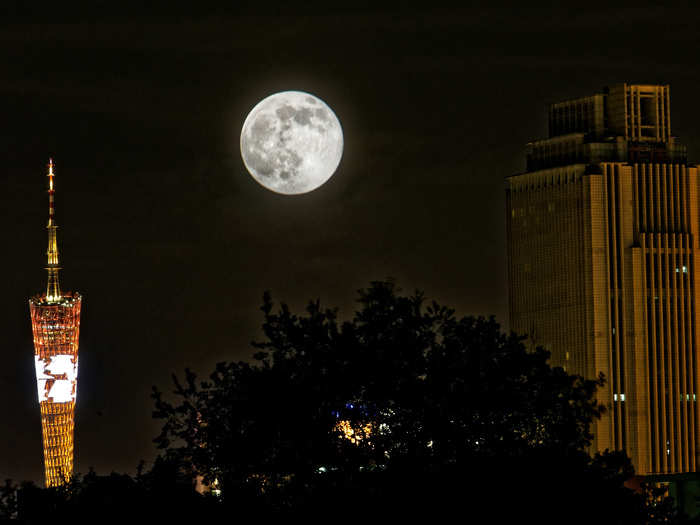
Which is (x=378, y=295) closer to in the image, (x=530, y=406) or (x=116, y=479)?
(x=530, y=406)

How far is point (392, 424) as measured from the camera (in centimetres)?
7819

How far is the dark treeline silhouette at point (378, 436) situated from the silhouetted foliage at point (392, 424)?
0.06 metres

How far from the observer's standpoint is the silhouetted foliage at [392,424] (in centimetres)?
7431

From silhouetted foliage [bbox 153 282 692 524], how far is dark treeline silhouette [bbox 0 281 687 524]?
0.06 m

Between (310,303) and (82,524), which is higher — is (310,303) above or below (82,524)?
above

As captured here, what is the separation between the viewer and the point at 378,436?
77.8 meters

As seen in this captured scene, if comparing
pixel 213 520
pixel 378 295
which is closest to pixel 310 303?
pixel 378 295

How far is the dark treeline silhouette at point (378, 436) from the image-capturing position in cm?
7406

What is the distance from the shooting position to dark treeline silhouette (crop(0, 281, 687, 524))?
7406cm

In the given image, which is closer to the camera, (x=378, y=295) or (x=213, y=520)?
(x=213, y=520)

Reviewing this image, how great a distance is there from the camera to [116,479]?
81938 millimetres

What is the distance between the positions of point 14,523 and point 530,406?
2298cm

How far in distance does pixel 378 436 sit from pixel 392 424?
844 millimetres

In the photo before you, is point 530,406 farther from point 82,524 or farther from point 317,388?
point 82,524
